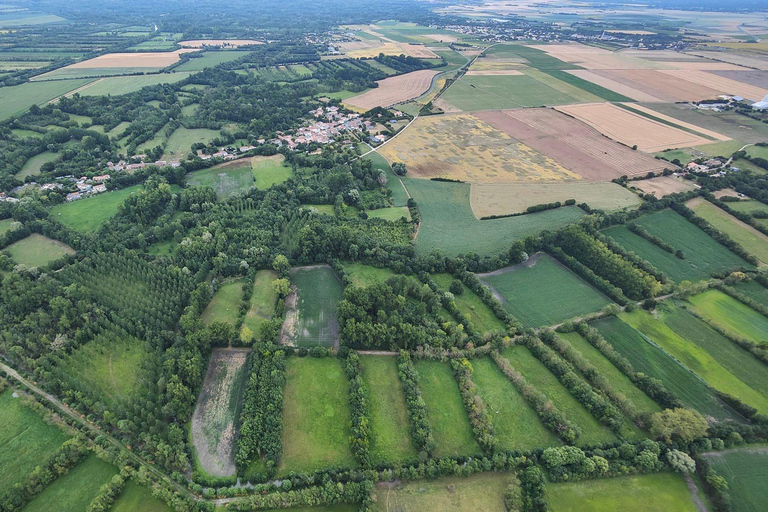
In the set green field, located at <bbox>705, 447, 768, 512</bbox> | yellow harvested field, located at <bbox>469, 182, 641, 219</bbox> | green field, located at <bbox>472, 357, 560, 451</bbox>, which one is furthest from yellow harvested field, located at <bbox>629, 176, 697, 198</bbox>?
green field, located at <bbox>472, 357, 560, 451</bbox>

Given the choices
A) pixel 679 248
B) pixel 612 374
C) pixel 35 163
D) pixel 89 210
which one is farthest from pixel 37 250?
pixel 679 248

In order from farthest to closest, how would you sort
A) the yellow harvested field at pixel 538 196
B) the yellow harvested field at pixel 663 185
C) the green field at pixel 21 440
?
the yellow harvested field at pixel 663 185 → the yellow harvested field at pixel 538 196 → the green field at pixel 21 440

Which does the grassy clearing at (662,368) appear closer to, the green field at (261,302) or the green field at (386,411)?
the green field at (386,411)

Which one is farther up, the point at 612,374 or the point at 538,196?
the point at 538,196

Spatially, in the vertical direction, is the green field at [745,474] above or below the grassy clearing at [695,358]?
below

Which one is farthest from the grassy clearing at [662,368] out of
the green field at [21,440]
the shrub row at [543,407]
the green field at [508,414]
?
the green field at [21,440]

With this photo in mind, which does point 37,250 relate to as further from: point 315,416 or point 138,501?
point 315,416

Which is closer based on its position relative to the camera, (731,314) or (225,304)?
(731,314)
